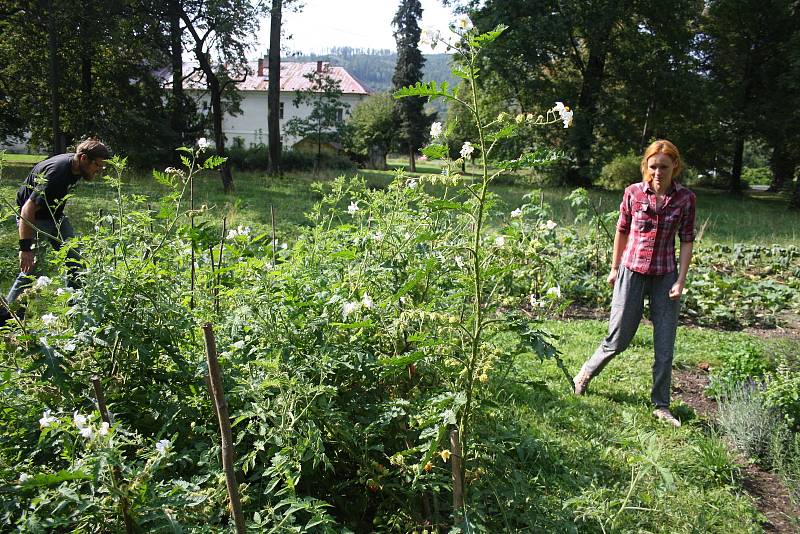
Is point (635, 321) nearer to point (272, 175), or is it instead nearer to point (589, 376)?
point (589, 376)

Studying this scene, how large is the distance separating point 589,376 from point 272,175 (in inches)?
704

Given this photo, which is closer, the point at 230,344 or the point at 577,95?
the point at 230,344

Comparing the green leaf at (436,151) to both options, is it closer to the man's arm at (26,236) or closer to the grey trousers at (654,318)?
the grey trousers at (654,318)

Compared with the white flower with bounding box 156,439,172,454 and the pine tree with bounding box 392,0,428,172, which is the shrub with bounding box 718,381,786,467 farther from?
the pine tree with bounding box 392,0,428,172

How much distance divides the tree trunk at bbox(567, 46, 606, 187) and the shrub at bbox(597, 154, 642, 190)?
178 inches

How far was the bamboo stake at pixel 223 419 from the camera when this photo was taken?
1482 mm

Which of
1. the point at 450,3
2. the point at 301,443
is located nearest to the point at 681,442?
the point at 301,443

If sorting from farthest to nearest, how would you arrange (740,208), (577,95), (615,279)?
(577,95) < (740,208) < (615,279)

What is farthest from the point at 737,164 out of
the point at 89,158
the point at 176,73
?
the point at 89,158

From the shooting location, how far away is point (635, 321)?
4.07 meters

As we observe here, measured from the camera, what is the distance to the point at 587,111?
22969 mm

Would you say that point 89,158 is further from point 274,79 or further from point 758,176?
point 758,176

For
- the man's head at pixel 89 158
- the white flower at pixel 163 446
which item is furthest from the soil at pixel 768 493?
the man's head at pixel 89 158

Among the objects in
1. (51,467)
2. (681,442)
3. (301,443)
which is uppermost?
(301,443)
